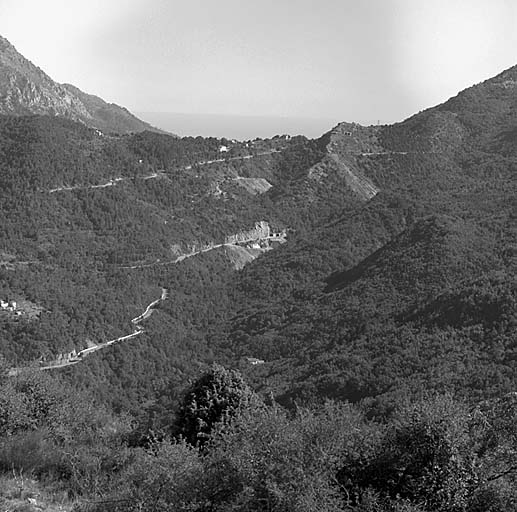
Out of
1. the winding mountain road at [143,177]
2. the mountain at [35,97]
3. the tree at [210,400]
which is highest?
the mountain at [35,97]

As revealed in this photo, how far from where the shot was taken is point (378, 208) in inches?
3546

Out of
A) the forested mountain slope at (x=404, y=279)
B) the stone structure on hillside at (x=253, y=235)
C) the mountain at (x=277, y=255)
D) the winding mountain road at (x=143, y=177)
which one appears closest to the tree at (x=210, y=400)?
the mountain at (x=277, y=255)

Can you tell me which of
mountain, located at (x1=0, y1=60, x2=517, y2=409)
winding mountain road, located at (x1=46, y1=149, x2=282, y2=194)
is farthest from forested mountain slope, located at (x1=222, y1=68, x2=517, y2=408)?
winding mountain road, located at (x1=46, y1=149, x2=282, y2=194)

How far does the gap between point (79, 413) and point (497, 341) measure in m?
26.3

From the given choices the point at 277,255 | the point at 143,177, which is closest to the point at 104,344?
the point at 277,255

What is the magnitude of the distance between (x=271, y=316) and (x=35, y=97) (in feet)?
384

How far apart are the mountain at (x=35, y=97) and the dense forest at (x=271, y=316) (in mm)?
63004

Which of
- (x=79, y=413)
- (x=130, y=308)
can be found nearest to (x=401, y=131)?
(x=130, y=308)

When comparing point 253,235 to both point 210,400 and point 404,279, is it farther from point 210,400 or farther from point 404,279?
point 210,400

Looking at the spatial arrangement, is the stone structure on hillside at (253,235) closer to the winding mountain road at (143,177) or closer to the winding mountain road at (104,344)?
the winding mountain road at (143,177)

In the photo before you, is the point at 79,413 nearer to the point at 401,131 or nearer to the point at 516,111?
the point at 401,131

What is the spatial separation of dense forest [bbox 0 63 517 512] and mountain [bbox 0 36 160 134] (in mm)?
63004

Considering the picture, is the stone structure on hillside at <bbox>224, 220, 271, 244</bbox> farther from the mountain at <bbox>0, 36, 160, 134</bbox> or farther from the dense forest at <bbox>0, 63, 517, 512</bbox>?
the mountain at <bbox>0, 36, 160, 134</bbox>

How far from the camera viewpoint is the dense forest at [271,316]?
11.7 m
